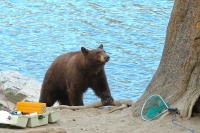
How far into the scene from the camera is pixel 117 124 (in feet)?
29.7

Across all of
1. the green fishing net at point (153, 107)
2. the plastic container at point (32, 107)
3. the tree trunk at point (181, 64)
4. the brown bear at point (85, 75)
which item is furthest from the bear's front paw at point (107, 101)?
the plastic container at point (32, 107)

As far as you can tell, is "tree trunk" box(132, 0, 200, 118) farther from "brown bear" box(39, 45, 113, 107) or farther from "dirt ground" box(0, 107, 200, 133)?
"brown bear" box(39, 45, 113, 107)

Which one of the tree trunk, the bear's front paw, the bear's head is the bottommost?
the bear's front paw

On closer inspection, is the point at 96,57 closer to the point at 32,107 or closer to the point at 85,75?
the point at 85,75

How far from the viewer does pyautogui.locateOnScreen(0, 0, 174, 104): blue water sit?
1662cm

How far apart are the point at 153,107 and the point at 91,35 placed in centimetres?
1097

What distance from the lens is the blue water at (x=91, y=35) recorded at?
1662 cm

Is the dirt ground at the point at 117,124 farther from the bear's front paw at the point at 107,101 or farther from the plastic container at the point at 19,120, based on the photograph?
the bear's front paw at the point at 107,101

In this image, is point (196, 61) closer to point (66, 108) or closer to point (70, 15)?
point (66, 108)

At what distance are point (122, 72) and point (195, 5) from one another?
798cm

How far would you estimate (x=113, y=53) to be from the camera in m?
18.1

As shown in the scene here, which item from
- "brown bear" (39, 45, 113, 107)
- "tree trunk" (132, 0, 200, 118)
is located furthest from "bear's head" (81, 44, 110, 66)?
"tree trunk" (132, 0, 200, 118)

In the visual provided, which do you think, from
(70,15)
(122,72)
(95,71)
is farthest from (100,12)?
(95,71)

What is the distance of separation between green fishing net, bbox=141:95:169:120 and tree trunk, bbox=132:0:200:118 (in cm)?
9
